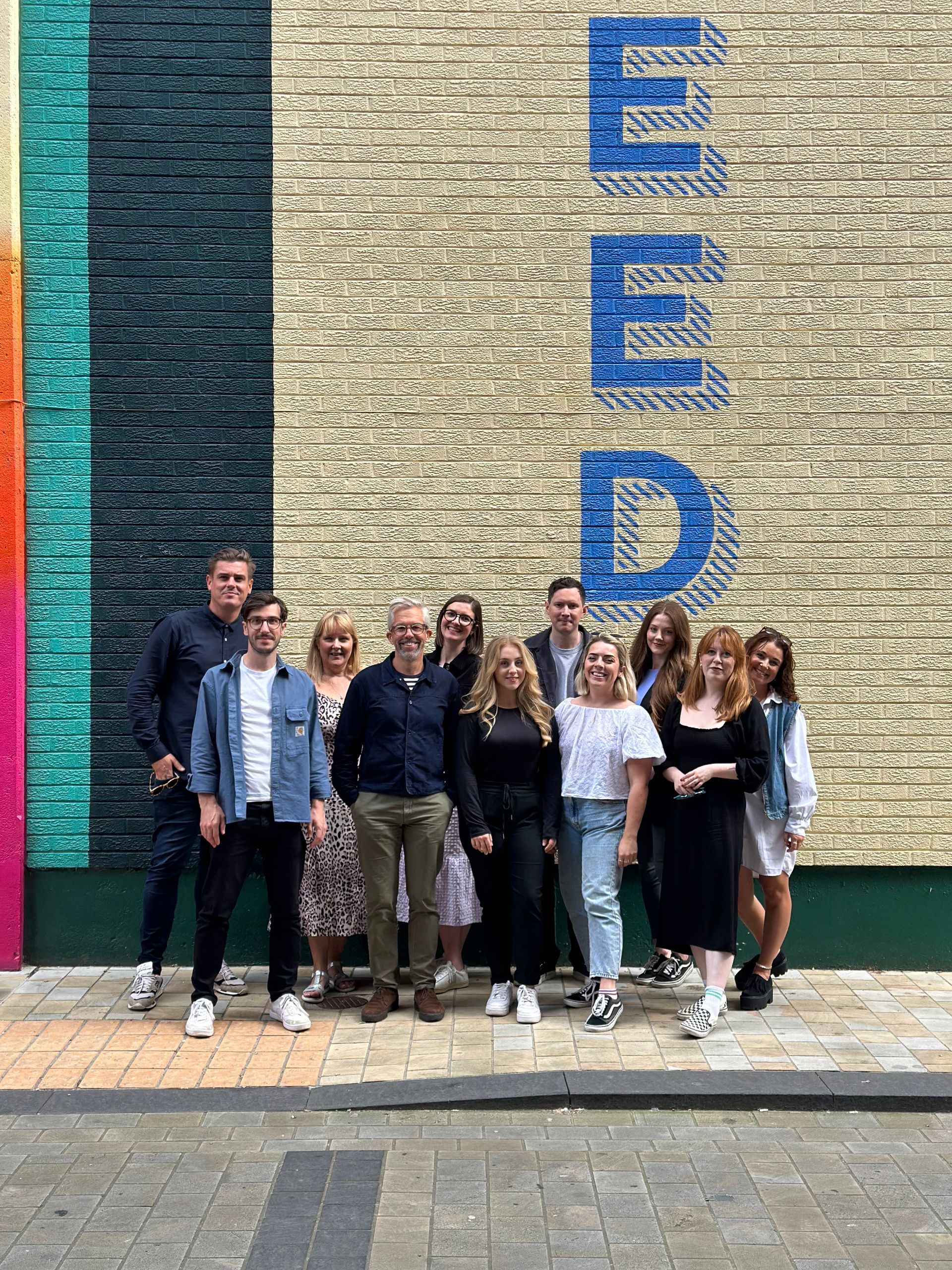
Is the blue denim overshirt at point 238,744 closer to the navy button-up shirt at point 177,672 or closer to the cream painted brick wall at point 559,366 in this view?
the navy button-up shirt at point 177,672

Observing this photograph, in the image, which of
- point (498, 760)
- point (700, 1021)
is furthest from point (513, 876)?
point (700, 1021)

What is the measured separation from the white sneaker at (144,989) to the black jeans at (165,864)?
47mm

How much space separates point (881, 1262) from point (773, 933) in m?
2.71

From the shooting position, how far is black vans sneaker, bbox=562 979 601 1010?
6.46 m

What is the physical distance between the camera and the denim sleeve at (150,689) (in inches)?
256

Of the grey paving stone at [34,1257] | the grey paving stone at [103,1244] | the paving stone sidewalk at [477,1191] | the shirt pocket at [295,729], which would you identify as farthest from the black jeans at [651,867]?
the grey paving stone at [34,1257]

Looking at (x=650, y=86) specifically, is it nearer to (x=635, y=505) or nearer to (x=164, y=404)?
(x=635, y=505)

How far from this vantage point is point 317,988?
660 centimetres

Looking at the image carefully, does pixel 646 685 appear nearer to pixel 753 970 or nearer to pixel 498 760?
pixel 498 760

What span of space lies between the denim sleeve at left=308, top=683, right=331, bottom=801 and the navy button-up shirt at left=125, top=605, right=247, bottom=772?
601mm

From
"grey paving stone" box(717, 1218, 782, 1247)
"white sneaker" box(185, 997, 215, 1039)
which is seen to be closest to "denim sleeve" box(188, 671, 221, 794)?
"white sneaker" box(185, 997, 215, 1039)

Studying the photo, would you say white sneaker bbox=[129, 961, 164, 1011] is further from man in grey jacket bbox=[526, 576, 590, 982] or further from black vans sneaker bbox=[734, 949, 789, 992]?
black vans sneaker bbox=[734, 949, 789, 992]

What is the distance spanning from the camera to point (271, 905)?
6.29 m

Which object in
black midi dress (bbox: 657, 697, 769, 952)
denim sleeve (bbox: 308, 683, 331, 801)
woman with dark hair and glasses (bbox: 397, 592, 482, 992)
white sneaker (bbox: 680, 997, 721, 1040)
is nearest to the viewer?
white sneaker (bbox: 680, 997, 721, 1040)
